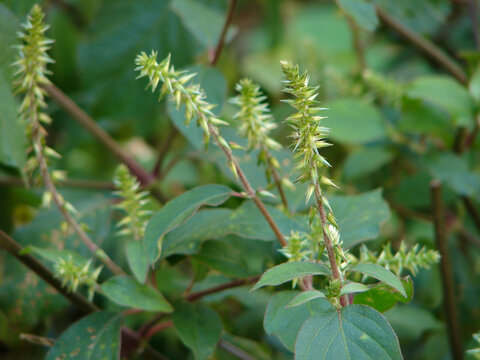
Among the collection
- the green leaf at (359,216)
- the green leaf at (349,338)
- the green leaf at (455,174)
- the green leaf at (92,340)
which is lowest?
→ the green leaf at (455,174)

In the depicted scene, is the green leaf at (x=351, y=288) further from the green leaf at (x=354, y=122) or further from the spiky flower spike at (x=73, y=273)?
the green leaf at (x=354, y=122)

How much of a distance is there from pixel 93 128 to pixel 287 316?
45 cm

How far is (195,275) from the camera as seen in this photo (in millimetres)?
572

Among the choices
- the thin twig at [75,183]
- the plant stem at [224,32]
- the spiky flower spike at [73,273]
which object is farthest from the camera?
the thin twig at [75,183]

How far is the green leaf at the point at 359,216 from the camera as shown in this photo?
486 mm

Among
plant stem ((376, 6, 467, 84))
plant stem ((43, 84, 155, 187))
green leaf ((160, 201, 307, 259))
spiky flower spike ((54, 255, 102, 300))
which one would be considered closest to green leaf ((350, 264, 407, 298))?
green leaf ((160, 201, 307, 259))

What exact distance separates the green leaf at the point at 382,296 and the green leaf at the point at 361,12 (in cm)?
36

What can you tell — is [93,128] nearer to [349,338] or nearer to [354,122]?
[354,122]

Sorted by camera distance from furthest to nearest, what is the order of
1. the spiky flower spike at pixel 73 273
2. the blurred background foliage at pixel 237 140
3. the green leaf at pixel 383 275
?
→ the blurred background foliage at pixel 237 140 → the spiky flower spike at pixel 73 273 → the green leaf at pixel 383 275

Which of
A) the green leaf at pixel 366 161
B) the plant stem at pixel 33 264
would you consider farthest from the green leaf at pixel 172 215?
the green leaf at pixel 366 161

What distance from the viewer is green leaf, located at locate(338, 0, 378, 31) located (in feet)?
2.12

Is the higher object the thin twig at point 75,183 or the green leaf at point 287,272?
the green leaf at point 287,272

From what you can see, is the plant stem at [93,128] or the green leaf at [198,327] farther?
the plant stem at [93,128]

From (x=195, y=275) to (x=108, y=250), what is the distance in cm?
39
